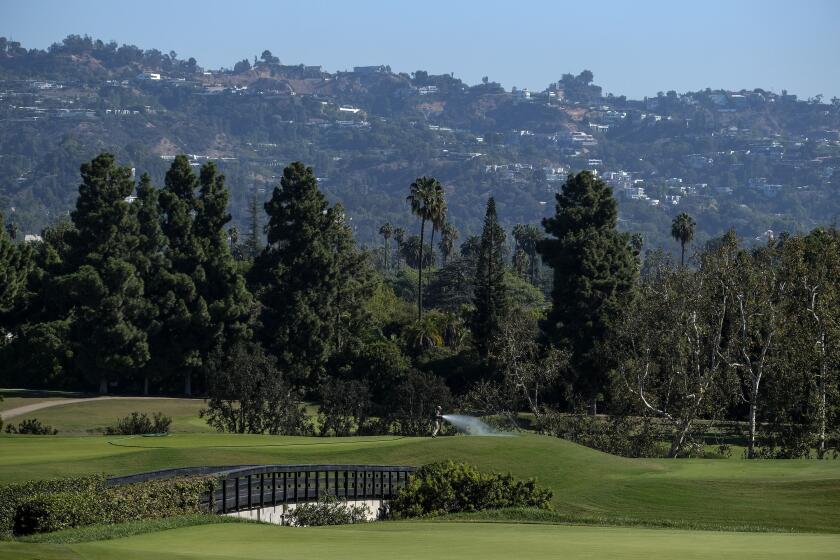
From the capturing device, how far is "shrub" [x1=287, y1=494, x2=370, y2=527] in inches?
1166

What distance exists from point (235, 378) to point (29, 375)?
25.4m

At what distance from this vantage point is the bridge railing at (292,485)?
28672 mm

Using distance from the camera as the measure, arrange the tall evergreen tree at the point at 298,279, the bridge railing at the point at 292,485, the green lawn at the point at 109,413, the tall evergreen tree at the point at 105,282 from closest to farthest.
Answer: the bridge railing at the point at 292,485 < the green lawn at the point at 109,413 < the tall evergreen tree at the point at 105,282 < the tall evergreen tree at the point at 298,279

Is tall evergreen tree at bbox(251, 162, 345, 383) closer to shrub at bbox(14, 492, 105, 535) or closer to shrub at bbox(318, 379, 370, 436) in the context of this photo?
shrub at bbox(318, 379, 370, 436)

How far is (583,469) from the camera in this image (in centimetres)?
3450

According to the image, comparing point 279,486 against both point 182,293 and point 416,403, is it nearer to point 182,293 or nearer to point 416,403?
point 416,403

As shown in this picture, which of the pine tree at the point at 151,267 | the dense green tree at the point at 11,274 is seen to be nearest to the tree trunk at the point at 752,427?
the pine tree at the point at 151,267

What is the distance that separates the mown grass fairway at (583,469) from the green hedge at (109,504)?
6227 millimetres

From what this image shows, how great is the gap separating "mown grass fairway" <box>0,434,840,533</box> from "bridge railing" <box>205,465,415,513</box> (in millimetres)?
2364

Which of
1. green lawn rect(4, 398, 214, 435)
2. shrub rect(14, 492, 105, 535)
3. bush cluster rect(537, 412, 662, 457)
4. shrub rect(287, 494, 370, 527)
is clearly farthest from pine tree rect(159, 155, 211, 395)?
shrub rect(14, 492, 105, 535)

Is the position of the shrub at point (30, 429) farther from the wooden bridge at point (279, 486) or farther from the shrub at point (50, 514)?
the shrub at point (50, 514)

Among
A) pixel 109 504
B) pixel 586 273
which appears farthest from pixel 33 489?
pixel 586 273

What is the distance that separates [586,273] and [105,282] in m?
28.2

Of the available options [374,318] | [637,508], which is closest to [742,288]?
[637,508]
